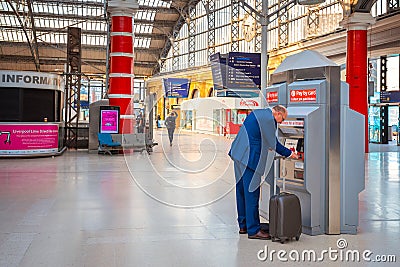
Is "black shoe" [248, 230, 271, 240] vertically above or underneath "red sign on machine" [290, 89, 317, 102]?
underneath

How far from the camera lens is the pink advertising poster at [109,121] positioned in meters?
18.1

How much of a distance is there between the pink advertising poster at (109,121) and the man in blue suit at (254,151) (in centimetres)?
1315

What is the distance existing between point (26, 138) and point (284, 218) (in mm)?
12648

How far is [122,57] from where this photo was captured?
63.3 feet

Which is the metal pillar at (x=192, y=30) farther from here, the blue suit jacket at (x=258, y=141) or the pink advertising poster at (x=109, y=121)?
the blue suit jacket at (x=258, y=141)

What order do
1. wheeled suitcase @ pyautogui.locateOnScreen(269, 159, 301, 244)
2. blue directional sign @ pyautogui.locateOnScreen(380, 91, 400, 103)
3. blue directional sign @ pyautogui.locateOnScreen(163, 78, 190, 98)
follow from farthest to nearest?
blue directional sign @ pyautogui.locateOnScreen(163, 78, 190, 98) → blue directional sign @ pyautogui.locateOnScreen(380, 91, 400, 103) → wheeled suitcase @ pyautogui.locateOnScreen(269, 159, 301, 244)

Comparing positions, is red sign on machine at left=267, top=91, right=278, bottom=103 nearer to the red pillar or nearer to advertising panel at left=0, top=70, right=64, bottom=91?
advertising panel at left=0, top=70, right=64, bottom=91

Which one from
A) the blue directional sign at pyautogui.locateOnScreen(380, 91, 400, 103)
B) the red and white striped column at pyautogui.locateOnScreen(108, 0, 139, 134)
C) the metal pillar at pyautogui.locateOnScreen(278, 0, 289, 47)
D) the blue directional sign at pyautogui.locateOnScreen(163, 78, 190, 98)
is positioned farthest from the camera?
the blue directional sign at pyautogui.locateOnScreen(163, 78, 190, 98)

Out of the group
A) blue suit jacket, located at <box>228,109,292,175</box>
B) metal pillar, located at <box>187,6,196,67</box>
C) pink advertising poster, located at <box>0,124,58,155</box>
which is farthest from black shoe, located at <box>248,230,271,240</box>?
metal pillar, located at <box>187,6,196,67</box>

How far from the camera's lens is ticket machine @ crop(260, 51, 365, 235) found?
5.74 metres

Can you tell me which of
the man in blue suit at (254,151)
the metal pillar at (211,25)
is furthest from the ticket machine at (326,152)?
the metal pillar at (211,25)

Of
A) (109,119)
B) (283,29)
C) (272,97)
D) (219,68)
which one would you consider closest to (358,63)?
(219,68)

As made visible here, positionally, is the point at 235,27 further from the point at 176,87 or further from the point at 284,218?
the point at 284,218

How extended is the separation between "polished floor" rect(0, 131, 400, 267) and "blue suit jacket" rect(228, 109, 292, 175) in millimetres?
915
